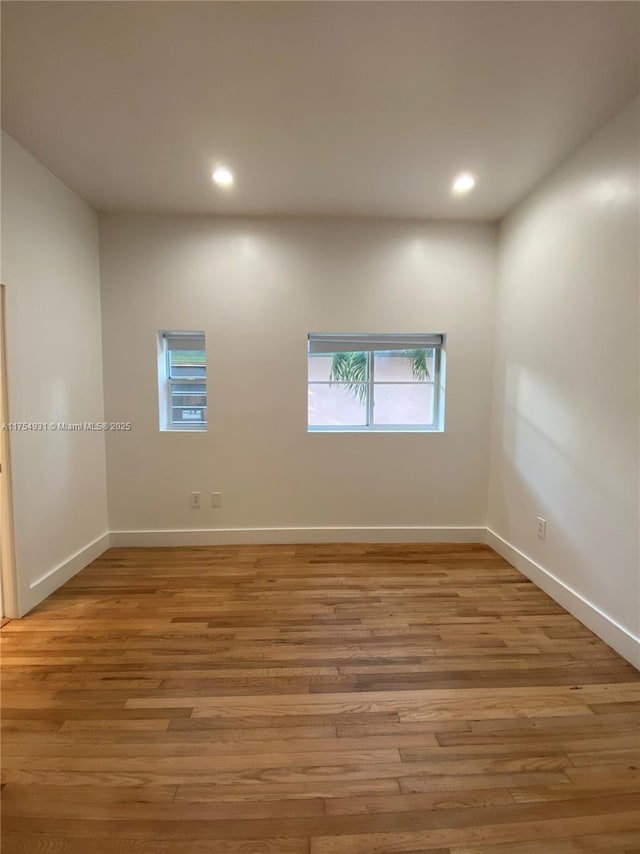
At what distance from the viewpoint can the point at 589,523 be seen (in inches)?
89.4

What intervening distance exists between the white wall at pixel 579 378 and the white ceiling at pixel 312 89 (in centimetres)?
34

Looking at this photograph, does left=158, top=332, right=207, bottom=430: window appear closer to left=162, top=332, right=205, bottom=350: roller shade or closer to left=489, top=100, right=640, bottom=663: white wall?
left=162, top=332, right=205, bottom=350: roller shade

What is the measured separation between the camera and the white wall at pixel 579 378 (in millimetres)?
1998

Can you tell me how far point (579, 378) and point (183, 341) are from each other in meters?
3.09

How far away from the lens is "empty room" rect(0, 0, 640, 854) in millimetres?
1389

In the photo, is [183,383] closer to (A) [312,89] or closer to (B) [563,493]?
(A) [312,89]

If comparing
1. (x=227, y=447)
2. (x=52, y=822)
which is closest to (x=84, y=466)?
(x=227, y=447)

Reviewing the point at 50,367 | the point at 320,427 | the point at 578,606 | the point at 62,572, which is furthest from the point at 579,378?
the point at 62,572

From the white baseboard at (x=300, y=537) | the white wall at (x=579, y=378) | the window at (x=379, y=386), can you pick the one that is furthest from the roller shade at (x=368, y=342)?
the white baseboard at (x=300, y=537)

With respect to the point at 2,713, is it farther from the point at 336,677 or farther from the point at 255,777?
the point at 336,677

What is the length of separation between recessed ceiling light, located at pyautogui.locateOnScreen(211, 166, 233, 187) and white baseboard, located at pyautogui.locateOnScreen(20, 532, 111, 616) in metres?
2.98

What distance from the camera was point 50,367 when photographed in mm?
2623

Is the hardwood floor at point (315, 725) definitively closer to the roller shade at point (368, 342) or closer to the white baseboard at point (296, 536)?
A: the white baseboard at point (296, 536)

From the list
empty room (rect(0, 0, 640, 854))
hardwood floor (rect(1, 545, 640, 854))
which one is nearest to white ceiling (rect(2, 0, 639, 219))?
empty room (rect(0, 0, 640, 854))
